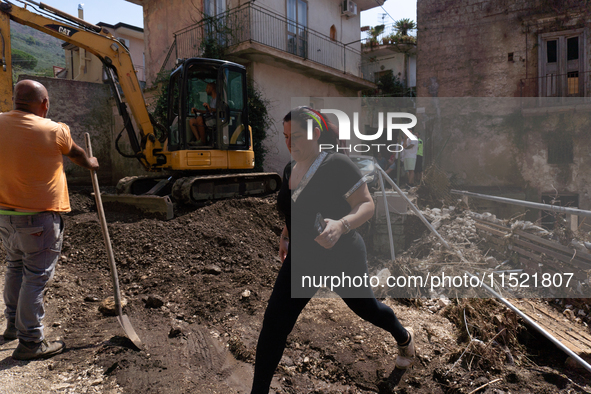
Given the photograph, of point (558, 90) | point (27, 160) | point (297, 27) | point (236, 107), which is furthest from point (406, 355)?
point (558, 90)

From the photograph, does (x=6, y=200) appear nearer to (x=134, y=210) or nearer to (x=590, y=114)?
(x=134, y=210)

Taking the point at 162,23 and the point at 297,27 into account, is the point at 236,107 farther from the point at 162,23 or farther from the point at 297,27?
the point at 162,23

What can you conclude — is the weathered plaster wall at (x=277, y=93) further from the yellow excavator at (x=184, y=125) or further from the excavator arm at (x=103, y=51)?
the excavator arm at (x=103, y=51)

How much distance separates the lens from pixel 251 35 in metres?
12.0

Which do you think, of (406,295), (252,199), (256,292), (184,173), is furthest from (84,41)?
(406,295)

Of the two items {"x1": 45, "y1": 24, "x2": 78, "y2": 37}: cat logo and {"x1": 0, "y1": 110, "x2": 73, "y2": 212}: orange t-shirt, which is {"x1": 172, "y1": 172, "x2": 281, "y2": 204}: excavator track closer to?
{"x1": 45, "y1": 24, "x2": 78, "y2": 37}: cat logo

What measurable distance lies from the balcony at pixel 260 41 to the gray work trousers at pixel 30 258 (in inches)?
377

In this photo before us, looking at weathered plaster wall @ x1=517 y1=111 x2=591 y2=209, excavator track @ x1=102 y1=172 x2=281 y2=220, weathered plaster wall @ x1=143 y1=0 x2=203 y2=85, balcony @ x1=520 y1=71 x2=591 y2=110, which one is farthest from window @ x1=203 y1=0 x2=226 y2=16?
weathered plaster wall @ x1=517 y1=111 x2=591 y2=209

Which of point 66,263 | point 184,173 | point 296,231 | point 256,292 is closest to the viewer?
point 296,231

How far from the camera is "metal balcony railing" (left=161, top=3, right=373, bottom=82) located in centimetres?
1200

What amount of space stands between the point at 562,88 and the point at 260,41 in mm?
10178

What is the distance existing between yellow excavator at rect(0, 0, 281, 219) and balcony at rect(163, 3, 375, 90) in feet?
13.8

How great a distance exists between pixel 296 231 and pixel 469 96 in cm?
1335

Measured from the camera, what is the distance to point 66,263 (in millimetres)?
5113
